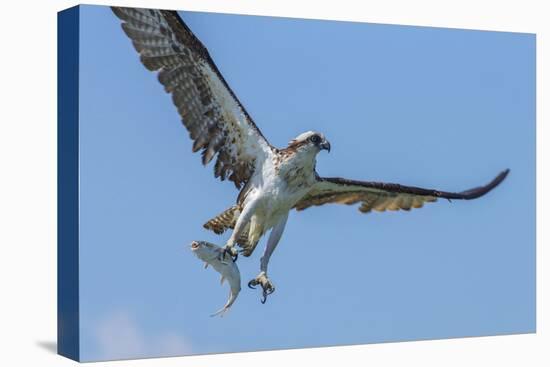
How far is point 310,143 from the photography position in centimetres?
1280

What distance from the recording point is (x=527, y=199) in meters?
14.6

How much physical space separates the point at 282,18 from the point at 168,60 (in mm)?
1444

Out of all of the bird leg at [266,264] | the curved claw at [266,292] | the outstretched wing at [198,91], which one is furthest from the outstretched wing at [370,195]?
the curved claw at [266,292]

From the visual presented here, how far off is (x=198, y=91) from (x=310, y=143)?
1.23 meters

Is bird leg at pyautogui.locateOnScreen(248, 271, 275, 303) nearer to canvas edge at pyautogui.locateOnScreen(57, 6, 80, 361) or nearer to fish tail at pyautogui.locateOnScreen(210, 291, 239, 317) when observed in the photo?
fish tail at pyautogui.locateOnScreen(210, 291, 239, 317)

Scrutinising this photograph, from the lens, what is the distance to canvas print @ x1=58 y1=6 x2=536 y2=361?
473 inches

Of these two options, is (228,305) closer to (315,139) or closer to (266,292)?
(266,292)

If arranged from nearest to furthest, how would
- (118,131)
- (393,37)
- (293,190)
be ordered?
(118,131)
(293,190)
(393,37)

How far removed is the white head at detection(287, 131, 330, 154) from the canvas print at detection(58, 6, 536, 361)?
2cm

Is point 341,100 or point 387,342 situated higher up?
point 341,100

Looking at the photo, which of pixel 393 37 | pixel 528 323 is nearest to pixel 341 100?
pixel 393 37

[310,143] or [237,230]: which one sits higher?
[310,143]

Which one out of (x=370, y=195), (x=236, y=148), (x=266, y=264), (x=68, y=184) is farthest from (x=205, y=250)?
(x=370, y=195)

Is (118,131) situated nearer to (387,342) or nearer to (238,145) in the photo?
(238,145)
